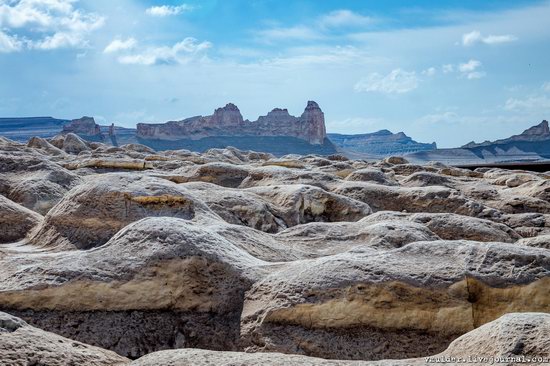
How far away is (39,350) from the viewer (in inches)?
93.3

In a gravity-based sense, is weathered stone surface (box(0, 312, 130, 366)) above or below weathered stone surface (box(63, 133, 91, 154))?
below

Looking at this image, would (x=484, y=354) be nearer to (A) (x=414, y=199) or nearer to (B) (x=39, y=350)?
(B) (x=39, y=350)

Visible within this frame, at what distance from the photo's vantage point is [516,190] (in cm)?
1100

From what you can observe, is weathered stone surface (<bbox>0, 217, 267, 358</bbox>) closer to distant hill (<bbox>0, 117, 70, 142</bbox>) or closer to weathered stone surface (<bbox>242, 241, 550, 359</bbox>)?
weathered stone surface (<bbox>242, 241, 550, 359</bbox>)

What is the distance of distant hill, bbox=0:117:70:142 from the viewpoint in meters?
82.2

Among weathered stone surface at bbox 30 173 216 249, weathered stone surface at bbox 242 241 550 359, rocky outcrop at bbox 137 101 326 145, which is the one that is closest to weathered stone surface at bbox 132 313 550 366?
weathered stone surface at bbox 242 241 550 359

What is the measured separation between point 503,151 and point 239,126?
37.2 meters

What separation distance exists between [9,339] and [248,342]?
1.28m

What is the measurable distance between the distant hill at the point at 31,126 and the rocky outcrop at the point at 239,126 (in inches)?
469

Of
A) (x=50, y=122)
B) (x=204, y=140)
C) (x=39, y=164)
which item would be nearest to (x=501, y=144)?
(x=204, y=140)

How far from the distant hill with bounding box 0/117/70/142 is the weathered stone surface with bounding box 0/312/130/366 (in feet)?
273

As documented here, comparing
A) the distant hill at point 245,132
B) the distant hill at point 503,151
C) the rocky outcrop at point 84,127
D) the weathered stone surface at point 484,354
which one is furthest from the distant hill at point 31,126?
the weathered stone surface at point 484,354

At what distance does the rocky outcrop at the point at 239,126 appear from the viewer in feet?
282

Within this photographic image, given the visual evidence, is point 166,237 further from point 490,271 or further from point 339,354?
point 490,271
